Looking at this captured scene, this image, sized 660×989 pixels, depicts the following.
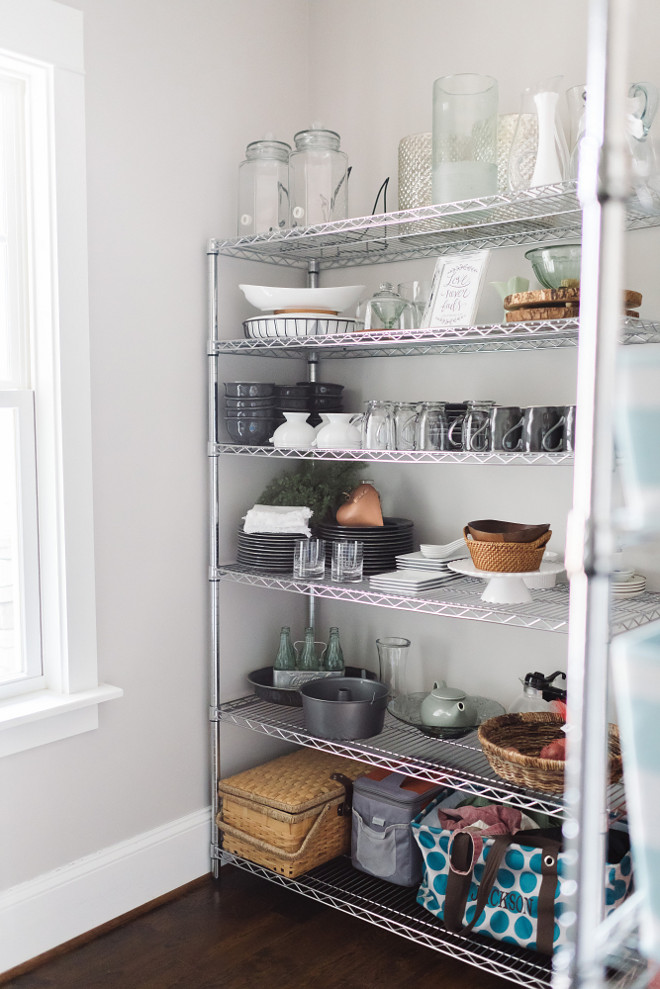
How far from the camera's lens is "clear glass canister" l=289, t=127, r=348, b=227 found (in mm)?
2615

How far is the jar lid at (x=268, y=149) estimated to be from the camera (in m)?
2.61

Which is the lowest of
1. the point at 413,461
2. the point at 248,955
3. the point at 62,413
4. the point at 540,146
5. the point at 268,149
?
the point at 248,955

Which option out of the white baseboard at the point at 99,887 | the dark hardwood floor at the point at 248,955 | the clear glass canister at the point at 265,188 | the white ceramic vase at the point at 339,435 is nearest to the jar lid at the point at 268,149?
the clear glass canister at the point at 265,188

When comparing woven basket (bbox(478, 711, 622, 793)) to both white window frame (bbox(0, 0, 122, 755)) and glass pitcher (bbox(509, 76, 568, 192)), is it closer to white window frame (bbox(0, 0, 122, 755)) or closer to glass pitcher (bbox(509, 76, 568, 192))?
A: white window frame (bbox(0, 0, 122, 755))

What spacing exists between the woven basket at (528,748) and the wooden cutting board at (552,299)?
982 mm

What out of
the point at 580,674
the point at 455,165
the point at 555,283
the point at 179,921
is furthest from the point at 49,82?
A: the point at 179,921

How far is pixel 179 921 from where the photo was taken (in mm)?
2490

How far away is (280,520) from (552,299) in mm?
1011

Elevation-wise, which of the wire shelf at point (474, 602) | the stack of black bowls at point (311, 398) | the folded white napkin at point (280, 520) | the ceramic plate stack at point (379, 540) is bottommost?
the wire shelf at point (474, 602)

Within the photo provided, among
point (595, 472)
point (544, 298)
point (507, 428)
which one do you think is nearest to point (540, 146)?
point (544, 298)

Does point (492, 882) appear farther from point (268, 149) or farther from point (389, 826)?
point (268, 149)

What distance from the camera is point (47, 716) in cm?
228

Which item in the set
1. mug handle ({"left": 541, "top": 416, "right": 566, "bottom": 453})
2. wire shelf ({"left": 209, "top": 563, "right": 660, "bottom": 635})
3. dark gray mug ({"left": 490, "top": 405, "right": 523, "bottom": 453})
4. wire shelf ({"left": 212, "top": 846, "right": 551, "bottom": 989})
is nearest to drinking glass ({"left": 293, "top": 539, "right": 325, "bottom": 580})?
wire shelf ({"left": 209, "top": 563, "right": 660, "bottom": 635})

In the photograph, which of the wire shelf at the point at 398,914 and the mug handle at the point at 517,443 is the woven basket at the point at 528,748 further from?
the mug handle at the point at 517,443
